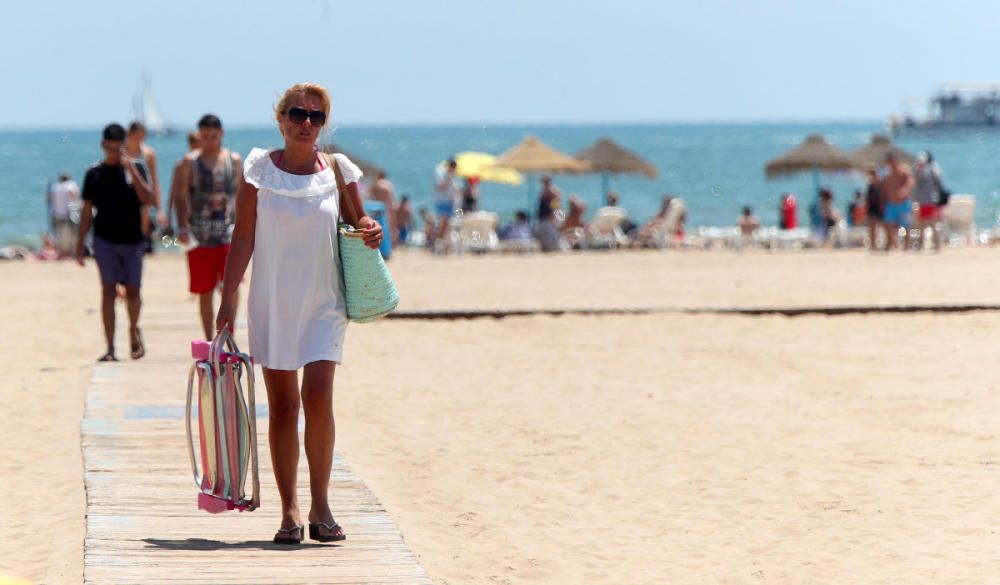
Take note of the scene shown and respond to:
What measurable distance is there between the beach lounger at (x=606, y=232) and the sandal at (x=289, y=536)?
20.0 meters

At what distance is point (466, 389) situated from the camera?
9711 millimetres

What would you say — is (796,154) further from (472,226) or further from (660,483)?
(660,483)

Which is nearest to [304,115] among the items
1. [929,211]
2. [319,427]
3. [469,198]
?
[319,427]

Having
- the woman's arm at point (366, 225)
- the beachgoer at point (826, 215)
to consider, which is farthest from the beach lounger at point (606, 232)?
the woman's arm at point (366, 225)

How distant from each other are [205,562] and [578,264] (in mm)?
16768

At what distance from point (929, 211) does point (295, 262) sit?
61.8 ft

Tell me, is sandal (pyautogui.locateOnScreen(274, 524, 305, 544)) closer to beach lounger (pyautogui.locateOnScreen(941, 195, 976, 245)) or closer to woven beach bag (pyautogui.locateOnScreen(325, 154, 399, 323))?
woven beach bag (pyautogui.locateOnScreen(325, 154, 399, 323))

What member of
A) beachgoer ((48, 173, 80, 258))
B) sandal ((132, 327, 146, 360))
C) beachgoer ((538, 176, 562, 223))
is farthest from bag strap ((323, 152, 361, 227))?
beachgoer ((538, 176, 562, 223))

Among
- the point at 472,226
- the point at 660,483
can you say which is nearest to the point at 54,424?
the point at 660,483

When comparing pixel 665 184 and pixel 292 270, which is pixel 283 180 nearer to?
pixel 292 270

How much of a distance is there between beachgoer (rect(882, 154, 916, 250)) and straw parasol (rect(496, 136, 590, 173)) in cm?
743

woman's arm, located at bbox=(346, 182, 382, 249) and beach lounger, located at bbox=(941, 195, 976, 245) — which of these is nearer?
woman's arm, located at bbox=(346, 182, 382, 249)

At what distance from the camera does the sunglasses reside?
4848mm

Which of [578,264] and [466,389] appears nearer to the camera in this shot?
[466,389]
